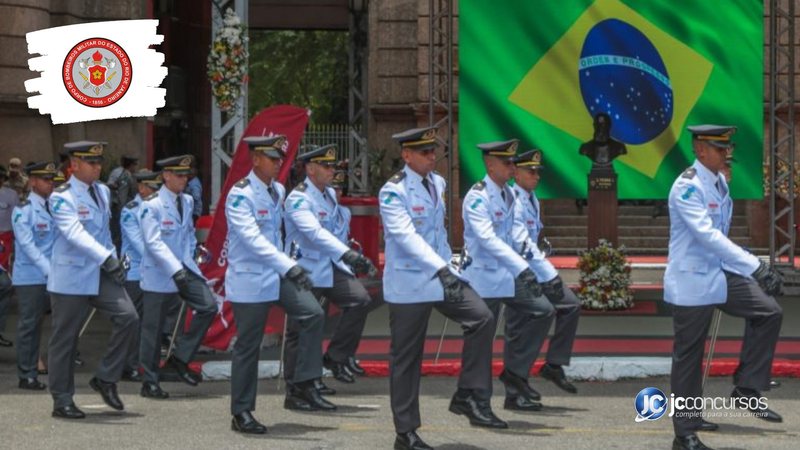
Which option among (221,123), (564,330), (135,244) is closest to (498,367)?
(564,330)

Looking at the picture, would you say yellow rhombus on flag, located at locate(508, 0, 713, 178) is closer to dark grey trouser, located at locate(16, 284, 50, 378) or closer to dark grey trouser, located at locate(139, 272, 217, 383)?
dark grey trouser, located at locate(139, 272, 217, 383)

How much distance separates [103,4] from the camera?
91.9 feet

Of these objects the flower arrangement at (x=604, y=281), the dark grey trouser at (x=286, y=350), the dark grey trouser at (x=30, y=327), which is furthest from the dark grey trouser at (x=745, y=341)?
the flower arrangement at (x=604, y=281)

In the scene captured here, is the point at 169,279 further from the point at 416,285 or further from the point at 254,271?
the point at 416,285

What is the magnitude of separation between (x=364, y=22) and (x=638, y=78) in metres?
7.52

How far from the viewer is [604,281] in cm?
1930

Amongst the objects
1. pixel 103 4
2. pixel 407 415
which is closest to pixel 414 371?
pixel 407 415

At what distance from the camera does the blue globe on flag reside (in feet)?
81.5

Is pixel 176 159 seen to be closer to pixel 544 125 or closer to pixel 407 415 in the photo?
pixel 407 415

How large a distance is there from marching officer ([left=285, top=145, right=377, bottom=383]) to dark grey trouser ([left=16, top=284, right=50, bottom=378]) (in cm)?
229

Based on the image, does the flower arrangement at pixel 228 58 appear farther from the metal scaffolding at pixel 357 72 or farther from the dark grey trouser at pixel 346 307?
the metal scaffolding at pixel 357 72

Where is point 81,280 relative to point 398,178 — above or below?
below

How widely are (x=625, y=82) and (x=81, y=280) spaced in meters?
15.3

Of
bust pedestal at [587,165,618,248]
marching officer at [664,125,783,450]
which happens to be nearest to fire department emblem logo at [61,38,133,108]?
bust pedestal at [587,165,618,248]
